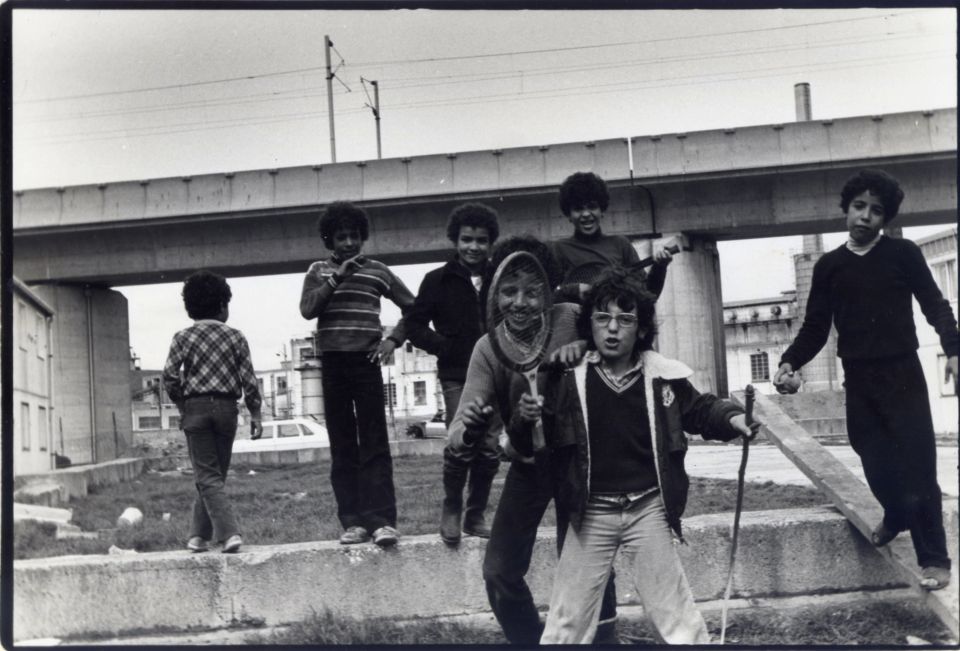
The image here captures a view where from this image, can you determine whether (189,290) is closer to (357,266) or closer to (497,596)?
(357,266)

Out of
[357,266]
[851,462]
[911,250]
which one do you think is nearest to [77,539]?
[357,266]

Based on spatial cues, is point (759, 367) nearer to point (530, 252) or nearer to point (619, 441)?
point (530, 252)

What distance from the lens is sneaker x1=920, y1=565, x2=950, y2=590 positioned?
4.59 meters

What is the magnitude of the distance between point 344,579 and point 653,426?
1917 millimetres

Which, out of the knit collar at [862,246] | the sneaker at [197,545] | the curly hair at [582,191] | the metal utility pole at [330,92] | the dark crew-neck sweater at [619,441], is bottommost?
the sneaker at [197,545]

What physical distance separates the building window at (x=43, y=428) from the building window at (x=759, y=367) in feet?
60.5

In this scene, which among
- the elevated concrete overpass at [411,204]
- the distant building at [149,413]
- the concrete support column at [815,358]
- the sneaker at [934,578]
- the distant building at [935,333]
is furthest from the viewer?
the distant building at [149,413]

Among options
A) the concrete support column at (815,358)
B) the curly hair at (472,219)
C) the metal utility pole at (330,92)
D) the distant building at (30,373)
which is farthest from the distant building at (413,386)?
the curly hair at (472,219)

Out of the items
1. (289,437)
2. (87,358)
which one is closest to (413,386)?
(289,437)

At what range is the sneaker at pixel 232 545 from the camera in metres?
5.08

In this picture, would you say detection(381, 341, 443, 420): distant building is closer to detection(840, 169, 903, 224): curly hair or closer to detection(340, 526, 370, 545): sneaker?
detection(340, 526, 370, 545): sneaker

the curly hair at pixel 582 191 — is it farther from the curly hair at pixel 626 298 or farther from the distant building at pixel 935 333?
the distant building at pixel 935 333

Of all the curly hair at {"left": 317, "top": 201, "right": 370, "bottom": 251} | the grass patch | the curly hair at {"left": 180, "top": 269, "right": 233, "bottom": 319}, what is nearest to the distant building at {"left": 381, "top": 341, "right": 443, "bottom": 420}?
the grass patch

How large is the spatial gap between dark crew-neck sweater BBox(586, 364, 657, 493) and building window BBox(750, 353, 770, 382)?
63.7ft
